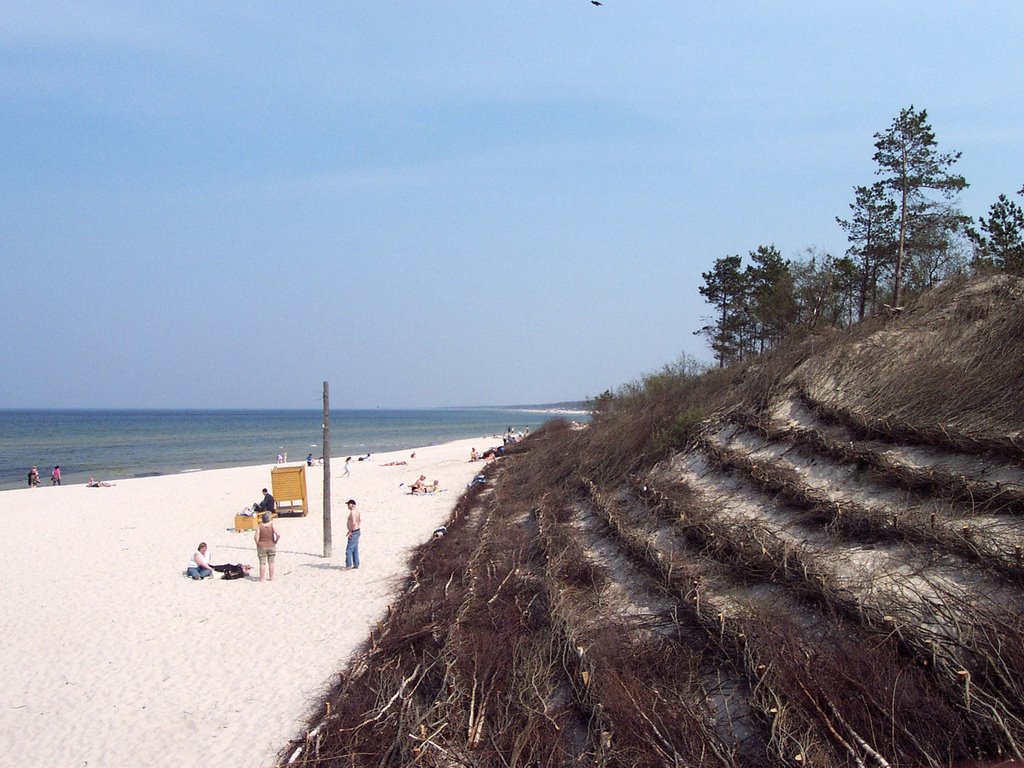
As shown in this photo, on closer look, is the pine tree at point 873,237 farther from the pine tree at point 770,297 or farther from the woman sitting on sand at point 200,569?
the woman sitting on sand at point 200,569

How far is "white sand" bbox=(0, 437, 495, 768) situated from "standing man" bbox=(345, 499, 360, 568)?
21cm

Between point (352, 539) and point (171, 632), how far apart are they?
3.91 meters

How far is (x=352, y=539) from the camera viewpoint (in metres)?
14.4

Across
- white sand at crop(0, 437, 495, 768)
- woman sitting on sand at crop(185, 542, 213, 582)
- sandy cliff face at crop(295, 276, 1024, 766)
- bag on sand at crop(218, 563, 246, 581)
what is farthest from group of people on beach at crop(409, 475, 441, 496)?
sandy cliff face at crop(295, 276, 1024, 766)

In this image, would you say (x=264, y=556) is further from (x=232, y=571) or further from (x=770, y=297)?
(x=770, y=297)

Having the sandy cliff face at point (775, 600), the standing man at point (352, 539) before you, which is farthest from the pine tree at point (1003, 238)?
the standing man at point (352, 539)

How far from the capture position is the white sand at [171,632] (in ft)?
26.2

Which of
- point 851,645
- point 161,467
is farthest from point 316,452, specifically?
point 851,645

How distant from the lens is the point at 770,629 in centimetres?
700

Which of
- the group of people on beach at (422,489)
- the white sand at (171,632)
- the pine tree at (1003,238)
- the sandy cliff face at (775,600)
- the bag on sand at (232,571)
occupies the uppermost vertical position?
the pine tree at (1003,238)

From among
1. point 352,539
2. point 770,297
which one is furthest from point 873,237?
point 352,539

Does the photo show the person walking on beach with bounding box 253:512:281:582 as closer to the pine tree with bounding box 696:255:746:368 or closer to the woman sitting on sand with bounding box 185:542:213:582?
the woman sitting on sand with bounding box 185:542:213:582

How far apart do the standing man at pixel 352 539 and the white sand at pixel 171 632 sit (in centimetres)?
21

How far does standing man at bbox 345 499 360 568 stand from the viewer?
14312 mm
